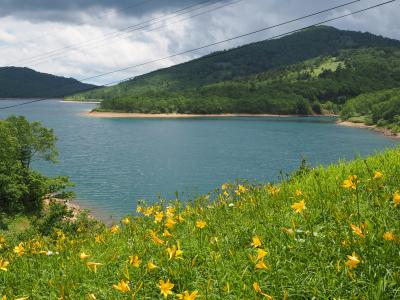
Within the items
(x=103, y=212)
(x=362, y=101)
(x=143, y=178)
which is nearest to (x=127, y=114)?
(x=362, y=101)

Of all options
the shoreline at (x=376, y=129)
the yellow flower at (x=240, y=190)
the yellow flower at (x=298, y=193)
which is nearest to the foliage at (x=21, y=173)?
the yellow flower at (x=240, y=190)

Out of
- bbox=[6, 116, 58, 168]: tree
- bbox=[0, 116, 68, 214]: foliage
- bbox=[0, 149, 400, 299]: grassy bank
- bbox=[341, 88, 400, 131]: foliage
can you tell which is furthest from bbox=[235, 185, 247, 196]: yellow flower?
bbox=[341, 88, 400, 131]: foliage

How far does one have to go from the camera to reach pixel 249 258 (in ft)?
13.2

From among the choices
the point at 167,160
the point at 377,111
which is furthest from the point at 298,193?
the point at 377,111

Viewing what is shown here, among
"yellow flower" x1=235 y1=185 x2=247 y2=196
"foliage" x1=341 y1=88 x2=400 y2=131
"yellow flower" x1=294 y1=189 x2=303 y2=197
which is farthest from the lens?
"foliage" x1=341 y1=88 x2=400 y2=131

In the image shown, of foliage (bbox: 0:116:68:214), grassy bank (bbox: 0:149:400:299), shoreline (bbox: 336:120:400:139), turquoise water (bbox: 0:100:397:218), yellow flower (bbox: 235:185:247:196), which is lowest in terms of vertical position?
shoreline (bbox: 336:120:400:139)

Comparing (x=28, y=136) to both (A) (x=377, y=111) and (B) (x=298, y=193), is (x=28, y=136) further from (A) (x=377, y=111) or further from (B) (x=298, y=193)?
(A) (x=377, y=111)

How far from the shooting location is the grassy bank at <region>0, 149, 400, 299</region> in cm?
338

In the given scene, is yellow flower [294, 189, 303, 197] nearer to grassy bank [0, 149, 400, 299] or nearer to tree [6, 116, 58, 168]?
grassy bank [0, 149, 400, 299]

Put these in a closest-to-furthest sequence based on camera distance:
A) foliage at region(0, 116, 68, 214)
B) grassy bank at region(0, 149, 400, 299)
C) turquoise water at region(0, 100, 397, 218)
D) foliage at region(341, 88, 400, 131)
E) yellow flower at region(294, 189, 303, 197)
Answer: grassy bank at region(0, 149, 400, 299) → yellow flower at region(294, 189, 303, 197) → foliage at region(0, 116, 68, 214) → turquoise water at region(0, 100, 397, 218) → foliage at region(341, 88, 400, 131)

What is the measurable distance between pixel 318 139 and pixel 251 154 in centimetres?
Answer: 3120

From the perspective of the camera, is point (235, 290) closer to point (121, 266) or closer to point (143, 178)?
point (121, 266)

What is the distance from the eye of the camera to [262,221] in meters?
5.09

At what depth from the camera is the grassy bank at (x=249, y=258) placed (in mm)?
3377
